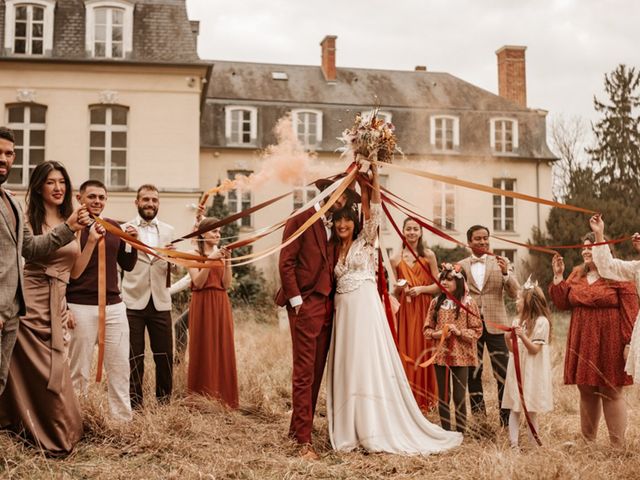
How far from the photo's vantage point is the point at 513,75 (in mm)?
35938

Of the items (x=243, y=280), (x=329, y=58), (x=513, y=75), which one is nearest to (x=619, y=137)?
(x=513, y=75)

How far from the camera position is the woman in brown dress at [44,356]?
17.3ft

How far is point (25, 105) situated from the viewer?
2272 cm

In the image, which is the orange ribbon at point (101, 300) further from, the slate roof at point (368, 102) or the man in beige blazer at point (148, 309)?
the slate roof at point (368, 102)

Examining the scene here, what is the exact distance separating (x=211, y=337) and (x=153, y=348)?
641 millimetres

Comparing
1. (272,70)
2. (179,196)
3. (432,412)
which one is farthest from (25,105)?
(432,412)

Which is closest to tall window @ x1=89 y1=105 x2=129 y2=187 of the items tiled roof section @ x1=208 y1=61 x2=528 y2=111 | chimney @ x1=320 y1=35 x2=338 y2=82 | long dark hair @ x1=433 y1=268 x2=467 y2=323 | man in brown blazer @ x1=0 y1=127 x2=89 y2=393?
tiled roof section @ x1=208 y1=61 x2=528 y2=111

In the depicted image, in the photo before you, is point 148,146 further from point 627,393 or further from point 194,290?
point 627,393

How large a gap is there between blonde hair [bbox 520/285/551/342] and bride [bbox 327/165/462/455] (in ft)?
3.86

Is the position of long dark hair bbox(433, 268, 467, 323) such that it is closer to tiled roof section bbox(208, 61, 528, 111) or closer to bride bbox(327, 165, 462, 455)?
bride bbox(327, 165, 462, 455)

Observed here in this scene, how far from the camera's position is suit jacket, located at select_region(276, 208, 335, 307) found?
6215 millimetres

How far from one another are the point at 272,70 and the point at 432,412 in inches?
1146

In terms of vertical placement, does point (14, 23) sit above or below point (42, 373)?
above

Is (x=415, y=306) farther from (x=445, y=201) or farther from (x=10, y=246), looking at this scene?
(x=445, y=201)
